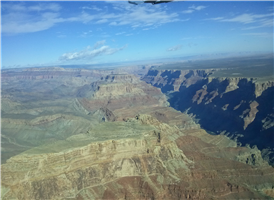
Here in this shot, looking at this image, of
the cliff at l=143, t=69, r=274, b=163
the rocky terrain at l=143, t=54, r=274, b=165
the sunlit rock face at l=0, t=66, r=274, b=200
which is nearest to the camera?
the sunlit rock face at l=0, t=66, r=274, b=200

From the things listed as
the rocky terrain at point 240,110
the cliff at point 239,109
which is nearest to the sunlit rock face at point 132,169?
the rocky terrain at point 240,110

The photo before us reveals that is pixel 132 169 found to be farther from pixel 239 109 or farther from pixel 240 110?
pixel 239 109

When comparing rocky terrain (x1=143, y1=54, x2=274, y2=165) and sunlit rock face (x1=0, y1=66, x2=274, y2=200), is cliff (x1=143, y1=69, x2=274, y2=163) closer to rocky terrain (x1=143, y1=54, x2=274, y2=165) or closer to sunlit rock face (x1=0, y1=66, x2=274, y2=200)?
rocky terrain (x1=143, y1=54, x2=274, y2=165)

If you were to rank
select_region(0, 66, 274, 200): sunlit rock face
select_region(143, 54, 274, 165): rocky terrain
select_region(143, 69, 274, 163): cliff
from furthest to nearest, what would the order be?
select_region(143, 69, 274, 163): cliff, select_region(143, 54, 274, 165): rocky terrain, select_region(0, 66, 274, 200): sunlit rock face

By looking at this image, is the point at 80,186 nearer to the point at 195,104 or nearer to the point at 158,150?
the point at 158,150

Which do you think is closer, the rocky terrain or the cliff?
the rocky terrain

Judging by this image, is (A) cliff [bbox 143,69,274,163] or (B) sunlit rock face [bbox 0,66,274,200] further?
(A) cliff [bbox 143,69,274,163]

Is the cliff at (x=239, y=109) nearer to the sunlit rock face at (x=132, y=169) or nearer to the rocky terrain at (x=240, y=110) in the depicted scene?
the rocky terrain at (x=240, y=110)

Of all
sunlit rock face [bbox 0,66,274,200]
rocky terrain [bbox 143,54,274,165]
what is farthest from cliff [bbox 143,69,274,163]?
sunlit rock face [bbox 0,66,274,200]

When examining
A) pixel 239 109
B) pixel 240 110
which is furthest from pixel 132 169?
pixel 239 109

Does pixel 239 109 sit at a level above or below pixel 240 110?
above

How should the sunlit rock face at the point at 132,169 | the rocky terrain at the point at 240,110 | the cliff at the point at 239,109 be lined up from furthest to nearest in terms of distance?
the cliff at the point at 239,109, the rocky terrain at the point at 240,110, the sunlit rock face at the point at 132,169

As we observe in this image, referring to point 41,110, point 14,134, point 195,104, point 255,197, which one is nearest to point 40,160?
point 255,197
